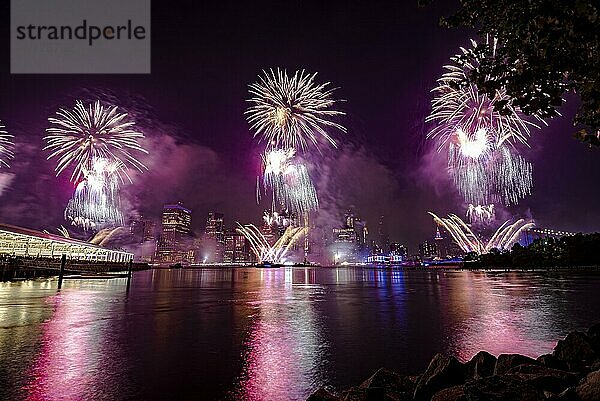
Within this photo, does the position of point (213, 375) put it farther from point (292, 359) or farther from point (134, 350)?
point (134, 350)

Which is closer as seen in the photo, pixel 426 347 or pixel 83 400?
pixel 83 400

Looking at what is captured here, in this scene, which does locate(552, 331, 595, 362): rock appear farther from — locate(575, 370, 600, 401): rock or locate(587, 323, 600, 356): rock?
locate(575, 370, 600, 401): rock

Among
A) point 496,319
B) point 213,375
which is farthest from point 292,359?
point 496,319

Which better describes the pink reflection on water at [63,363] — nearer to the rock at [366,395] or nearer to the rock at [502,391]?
the rock at [366,395]

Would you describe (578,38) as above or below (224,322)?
above

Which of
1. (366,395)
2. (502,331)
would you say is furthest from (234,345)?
(502,331)

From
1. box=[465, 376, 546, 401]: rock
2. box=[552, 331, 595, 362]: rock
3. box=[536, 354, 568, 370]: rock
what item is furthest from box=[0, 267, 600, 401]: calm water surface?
box=[465, 376, 546, 401]: rock

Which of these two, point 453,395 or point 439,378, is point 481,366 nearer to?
point 439,378
